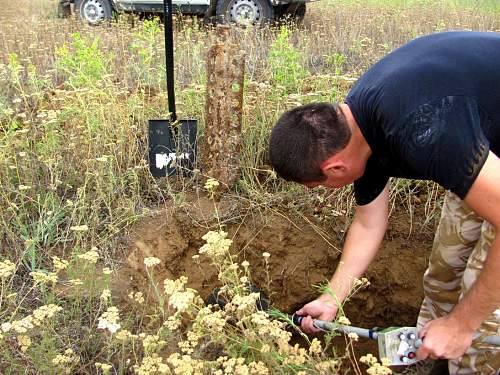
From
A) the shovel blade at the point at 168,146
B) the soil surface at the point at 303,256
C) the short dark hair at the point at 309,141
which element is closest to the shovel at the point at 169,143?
the shovel blade at the point at 168,146

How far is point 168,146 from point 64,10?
21.9 feet

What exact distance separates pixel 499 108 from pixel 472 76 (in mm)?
137

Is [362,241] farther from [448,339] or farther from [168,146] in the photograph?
[168,146]

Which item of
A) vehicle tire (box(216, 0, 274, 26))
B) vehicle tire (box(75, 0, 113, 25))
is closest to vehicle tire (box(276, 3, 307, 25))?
vehicle tire (box(216, 0, 274, 26))

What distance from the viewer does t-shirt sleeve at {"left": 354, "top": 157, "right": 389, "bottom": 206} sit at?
7.02ft

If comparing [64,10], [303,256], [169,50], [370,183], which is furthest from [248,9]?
[370,183]

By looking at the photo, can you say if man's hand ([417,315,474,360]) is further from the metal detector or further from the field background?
the field background

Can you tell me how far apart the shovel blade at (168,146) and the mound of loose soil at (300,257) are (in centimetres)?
25

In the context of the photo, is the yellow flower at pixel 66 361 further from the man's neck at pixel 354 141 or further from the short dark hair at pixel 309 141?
the man's neck at pixel 354 141

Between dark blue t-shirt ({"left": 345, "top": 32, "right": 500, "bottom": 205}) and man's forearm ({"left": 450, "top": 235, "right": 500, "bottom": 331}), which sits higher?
dark blue t-shirt ({"left": 345, "top": 32, "right": 500, "bottom": 205})

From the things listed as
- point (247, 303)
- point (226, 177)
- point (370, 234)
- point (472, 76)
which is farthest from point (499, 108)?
point (226, 177)

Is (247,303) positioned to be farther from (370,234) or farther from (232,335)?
(370,234)

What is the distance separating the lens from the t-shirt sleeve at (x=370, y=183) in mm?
2139

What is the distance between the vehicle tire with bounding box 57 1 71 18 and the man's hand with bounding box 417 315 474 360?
814cm
